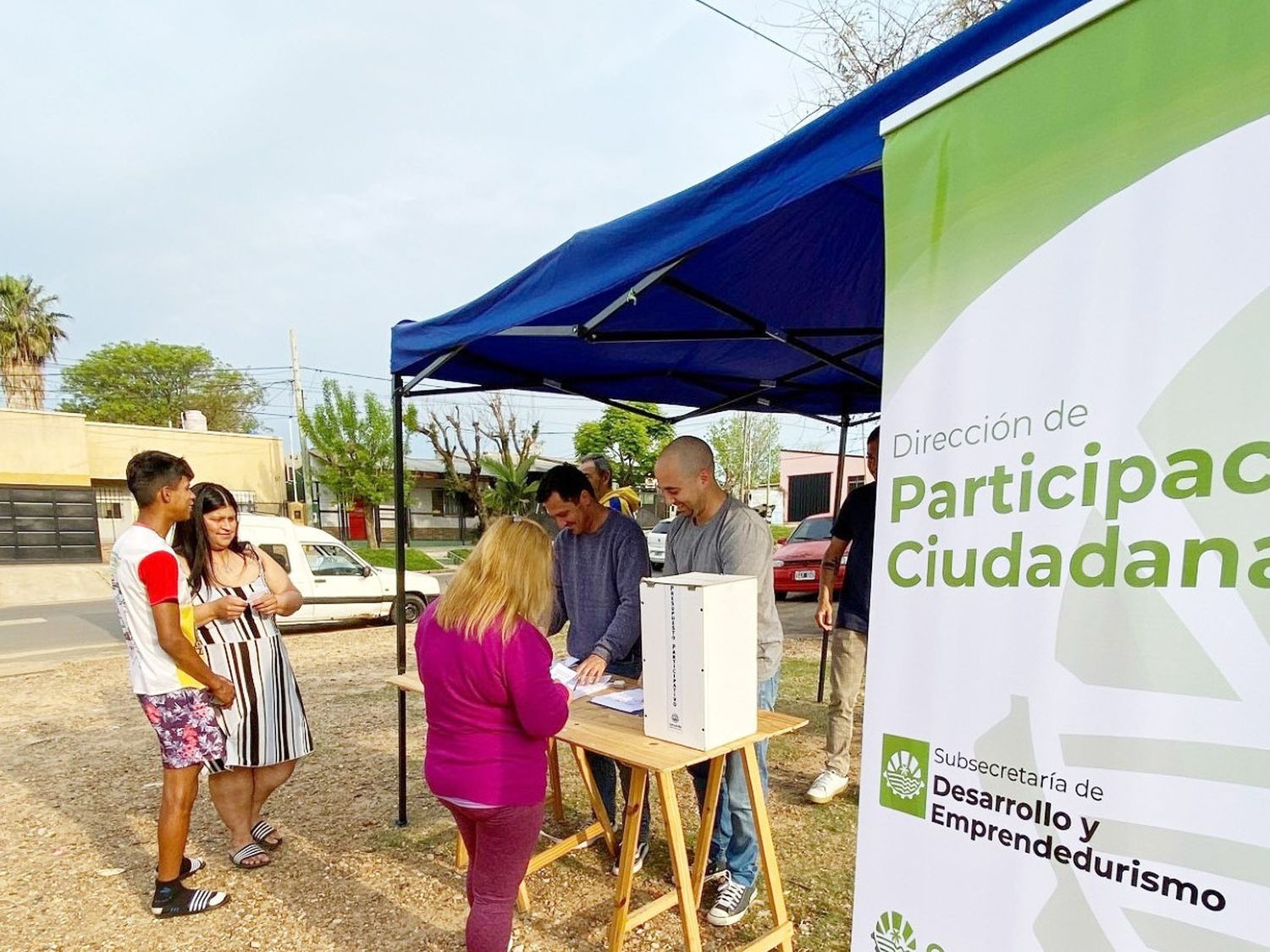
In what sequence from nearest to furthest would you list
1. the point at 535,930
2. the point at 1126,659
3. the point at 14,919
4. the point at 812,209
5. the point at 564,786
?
the point at 1126,659, the point at 812,209, the point at 535,930, the point at 14,919, the point at 564,786

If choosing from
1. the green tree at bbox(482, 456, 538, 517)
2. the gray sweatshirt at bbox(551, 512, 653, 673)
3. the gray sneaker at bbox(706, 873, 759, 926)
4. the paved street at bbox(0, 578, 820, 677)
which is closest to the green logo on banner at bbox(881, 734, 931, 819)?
the gray sweatshirt at bbox(551, 512, 653, 673)

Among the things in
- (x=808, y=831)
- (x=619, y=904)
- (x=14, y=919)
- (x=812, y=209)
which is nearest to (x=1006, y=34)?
(x=812, y=209)

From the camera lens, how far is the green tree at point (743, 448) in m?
33.0

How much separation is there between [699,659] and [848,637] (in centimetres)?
192

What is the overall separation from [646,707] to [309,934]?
1.64m

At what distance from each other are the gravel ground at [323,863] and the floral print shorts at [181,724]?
627 millimetres

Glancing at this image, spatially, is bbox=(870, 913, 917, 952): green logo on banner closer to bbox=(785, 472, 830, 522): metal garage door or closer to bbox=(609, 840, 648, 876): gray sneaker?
bbox=(609, 840, 648, 876): gray sneaker

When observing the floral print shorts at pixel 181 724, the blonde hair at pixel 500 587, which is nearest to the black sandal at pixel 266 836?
the floral print shorts at pixel 181 724

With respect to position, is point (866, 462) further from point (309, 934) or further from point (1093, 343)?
point (309, 934)


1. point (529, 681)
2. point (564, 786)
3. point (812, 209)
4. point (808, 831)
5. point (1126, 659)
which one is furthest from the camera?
point (564, 786)

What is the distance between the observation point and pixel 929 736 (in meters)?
1.24

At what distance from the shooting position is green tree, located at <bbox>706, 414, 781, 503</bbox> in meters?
33.0

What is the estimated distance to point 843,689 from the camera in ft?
11.6

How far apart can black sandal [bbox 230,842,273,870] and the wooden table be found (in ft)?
5.64
